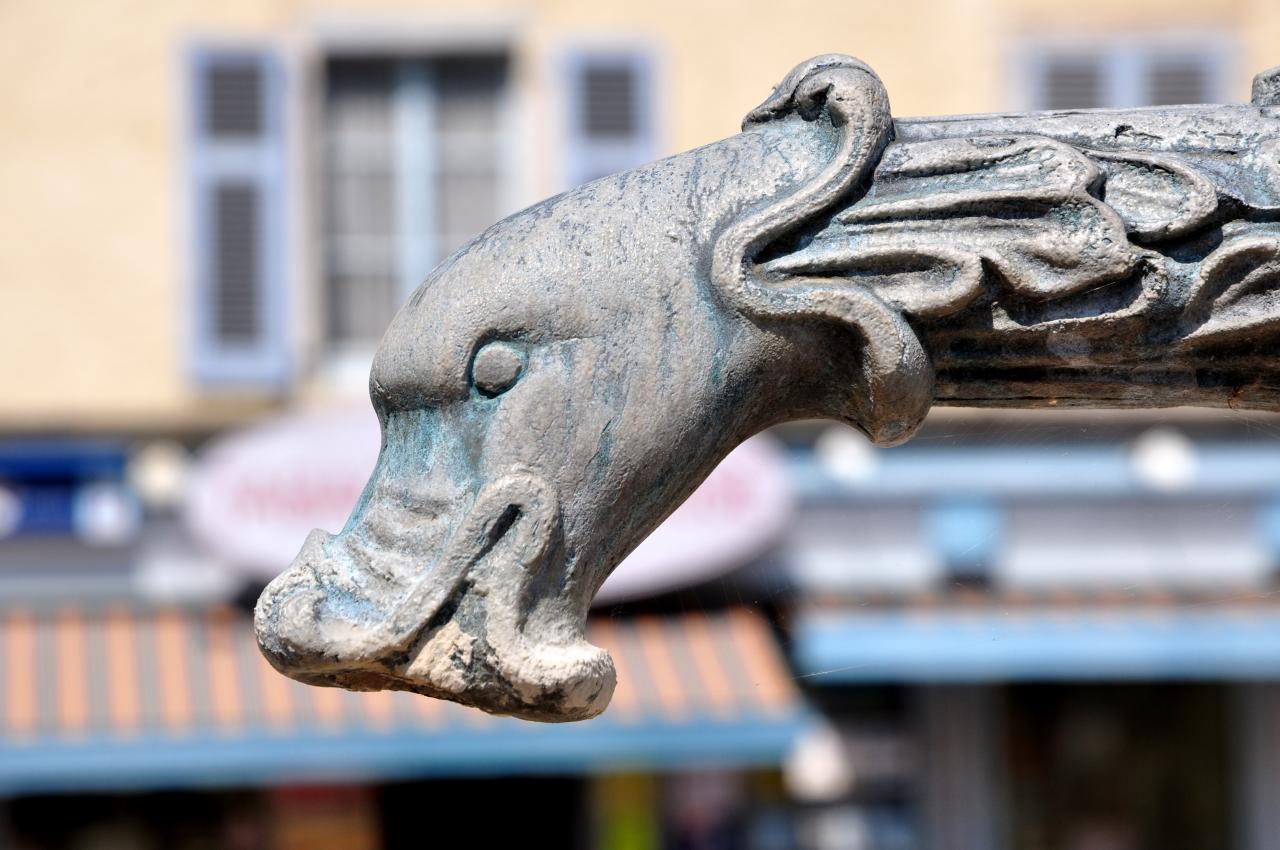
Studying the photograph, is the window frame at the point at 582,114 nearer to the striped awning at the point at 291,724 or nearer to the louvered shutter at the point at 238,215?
the louvered shutter at the point at 238,215

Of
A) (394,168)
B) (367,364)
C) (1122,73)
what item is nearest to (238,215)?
(394,168)

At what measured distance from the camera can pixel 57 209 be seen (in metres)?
7.45

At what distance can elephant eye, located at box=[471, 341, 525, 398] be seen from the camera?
1.33 m

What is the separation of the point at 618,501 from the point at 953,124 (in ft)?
→ 1.24

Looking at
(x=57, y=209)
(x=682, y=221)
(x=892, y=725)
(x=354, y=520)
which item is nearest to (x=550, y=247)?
(x=682, y=221)

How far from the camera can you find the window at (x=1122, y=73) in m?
7.69

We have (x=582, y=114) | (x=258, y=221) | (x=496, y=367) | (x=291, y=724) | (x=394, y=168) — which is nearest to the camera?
(x=496, y=367)

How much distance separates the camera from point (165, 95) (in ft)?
24.6

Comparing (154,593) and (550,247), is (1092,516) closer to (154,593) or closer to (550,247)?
(154,593)

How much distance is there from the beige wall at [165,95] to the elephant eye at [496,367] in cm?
613

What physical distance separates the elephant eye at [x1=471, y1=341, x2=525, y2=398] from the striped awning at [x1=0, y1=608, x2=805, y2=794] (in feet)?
17.7

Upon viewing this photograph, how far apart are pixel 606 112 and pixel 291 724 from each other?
2.68 m

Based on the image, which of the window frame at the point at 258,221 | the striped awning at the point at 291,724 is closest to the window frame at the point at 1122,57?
the striped awning at the point at 291,724

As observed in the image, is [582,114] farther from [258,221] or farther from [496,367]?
[496,367]
